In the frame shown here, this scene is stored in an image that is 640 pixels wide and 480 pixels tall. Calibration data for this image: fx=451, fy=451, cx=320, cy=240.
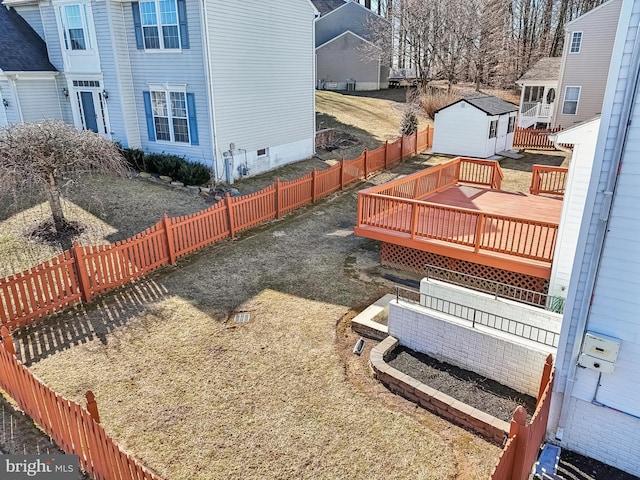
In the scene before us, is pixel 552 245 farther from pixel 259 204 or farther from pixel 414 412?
pixel 259 204

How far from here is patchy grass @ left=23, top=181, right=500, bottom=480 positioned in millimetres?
5500

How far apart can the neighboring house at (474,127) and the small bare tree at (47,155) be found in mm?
17002

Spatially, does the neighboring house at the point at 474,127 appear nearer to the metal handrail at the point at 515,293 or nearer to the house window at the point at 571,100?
the house window at the point at 571,100

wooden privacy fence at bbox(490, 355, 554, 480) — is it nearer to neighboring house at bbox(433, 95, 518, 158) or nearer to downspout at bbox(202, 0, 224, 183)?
downspout at bbox(202, 0, 224, 183)

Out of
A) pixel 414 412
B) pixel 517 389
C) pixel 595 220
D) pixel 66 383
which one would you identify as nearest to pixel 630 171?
pixel 595 220

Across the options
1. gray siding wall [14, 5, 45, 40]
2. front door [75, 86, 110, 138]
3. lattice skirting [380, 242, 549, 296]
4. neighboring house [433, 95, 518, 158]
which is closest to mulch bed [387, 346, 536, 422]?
lattice skirting [380, 242, 549, 296]

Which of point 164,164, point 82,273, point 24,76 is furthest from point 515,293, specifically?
point 24,76

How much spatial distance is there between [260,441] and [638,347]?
4.51 meters

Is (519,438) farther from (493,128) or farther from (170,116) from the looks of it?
(493,128)

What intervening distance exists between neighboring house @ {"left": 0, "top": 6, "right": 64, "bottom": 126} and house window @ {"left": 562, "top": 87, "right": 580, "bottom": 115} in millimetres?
27232

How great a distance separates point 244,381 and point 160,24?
45.9 feet

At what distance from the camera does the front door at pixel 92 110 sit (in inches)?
716

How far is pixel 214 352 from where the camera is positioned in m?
7.63

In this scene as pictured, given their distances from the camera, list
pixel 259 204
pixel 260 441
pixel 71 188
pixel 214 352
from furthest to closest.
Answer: pixel 71 188
pixel 259 204
pixel 214 352
pixel 260 441
